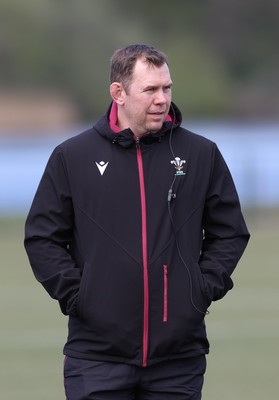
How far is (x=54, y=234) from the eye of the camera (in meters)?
5.48

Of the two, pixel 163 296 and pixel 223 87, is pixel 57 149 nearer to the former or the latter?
pixel 163 296

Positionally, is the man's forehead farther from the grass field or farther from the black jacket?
the grass field

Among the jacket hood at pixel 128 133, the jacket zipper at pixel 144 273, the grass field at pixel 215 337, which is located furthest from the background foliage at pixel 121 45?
the jacket zipper at pixel 144 273

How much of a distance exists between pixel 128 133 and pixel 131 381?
1.05m

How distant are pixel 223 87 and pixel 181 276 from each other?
42.0 metres

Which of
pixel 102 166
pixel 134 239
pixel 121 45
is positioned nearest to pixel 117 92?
pixel 102 166

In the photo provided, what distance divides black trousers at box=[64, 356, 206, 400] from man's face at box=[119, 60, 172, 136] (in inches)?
39.8

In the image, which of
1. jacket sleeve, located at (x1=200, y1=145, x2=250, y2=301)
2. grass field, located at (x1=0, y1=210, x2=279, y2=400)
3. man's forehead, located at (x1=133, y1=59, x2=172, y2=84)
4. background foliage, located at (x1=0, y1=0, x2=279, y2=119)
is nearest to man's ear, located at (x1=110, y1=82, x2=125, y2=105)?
man's forehead, located at (x1=133, y1=59, x2=172, y2=84)

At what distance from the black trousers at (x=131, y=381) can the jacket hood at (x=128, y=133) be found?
0.94 metres

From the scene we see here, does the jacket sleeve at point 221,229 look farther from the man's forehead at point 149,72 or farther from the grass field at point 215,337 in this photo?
the grass field at point 215,337

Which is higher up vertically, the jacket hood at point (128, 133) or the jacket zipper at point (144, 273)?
the jacket hood at point (128, 133)

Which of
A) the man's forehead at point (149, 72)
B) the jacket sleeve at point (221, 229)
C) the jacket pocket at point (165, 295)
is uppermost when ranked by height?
the man's forehead at point (149, 72)

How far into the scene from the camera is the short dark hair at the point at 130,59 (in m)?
5.38

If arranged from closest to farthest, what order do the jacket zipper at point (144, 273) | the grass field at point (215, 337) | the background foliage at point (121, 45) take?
the jacket zipper at point (144, 273) < the grass field at point (215, 337) < the background foliage at point (121, 45)
